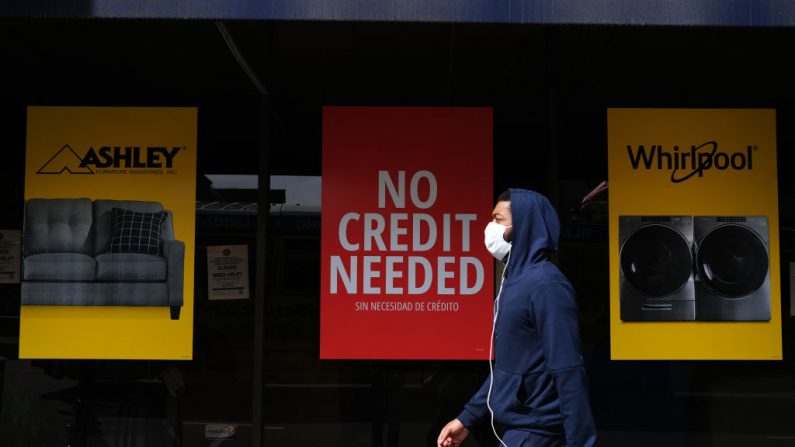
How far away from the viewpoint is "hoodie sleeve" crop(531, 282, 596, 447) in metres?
2.84

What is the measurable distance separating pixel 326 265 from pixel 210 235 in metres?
0.85

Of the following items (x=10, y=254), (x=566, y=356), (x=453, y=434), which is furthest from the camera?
(x=10, y=254)

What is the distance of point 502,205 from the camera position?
331cm

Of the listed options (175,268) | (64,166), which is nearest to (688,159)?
(175,268)

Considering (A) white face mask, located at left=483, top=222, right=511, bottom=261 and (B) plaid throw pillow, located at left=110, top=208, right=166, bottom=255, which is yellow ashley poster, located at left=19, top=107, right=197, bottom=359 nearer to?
(B) plaid throw pillow, located at left=110, top=208, right=166, bottom=255

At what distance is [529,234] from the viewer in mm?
3143

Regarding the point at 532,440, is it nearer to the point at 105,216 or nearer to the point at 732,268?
the point at 732,268

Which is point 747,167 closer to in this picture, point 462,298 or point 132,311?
point 462,298

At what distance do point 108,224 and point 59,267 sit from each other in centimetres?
42

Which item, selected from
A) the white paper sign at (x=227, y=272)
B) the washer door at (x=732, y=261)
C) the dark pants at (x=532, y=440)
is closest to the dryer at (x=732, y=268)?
the washer door at (x=732, y=261)

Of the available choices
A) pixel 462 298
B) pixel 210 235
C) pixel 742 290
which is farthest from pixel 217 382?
pixel 742 290

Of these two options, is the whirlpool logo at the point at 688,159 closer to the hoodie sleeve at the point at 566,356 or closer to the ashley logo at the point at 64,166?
the hoodie sleeve at the point at 566,356

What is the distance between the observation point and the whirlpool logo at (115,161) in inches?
204

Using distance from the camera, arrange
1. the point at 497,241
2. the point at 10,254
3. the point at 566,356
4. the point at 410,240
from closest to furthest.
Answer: the point at 566,356 → the point at 497,241 → the point at 410,240 → the point at 10,254
